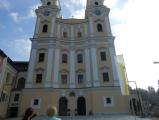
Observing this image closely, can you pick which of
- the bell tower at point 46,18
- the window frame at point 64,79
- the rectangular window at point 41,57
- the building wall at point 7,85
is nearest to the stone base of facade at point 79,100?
the window frame at point 64,79

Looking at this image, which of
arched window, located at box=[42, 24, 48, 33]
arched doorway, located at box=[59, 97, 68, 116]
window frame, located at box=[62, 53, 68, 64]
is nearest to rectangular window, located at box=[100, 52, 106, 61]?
window frame, located at box=[62, 53, 68, 64]

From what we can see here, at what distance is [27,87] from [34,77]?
2.12 m

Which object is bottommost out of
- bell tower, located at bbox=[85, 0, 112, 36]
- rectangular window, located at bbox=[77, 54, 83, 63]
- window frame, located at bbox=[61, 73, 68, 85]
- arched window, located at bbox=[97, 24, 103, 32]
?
window frame, located at bbox=[61, 73, 68, 85]

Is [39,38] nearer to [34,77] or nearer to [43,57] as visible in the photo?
[43,57]

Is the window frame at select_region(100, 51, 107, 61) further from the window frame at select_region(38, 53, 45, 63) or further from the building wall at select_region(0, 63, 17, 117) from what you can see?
the building wall at select_region(0, 63, 17, 117)

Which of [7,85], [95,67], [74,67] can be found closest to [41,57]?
[74,67]

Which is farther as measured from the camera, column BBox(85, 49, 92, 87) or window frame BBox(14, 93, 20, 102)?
window frame BBox(14, 93, 20, 102)

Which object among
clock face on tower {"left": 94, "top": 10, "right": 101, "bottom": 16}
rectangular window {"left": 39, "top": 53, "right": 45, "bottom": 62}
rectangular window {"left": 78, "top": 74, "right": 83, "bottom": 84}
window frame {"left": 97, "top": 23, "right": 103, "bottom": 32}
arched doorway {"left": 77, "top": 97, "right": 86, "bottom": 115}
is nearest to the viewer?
arched doorway {"left": 77, "top": 97, "right": 86, "bottom": 115}

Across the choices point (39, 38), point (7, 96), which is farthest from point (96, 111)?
point (39, 38)

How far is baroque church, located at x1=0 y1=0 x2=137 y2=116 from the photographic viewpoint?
90.8 feet

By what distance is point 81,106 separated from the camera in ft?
93.3

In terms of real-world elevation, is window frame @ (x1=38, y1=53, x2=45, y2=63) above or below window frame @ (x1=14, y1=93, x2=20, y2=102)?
above

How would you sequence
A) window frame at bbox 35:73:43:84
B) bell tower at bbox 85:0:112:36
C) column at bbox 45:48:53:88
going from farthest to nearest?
bell tower at bbox 85:0:112:36
window frame at bbox 35:73:43:84
column at bbox 45:48:53:88

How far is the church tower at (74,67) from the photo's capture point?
90.9 ft
